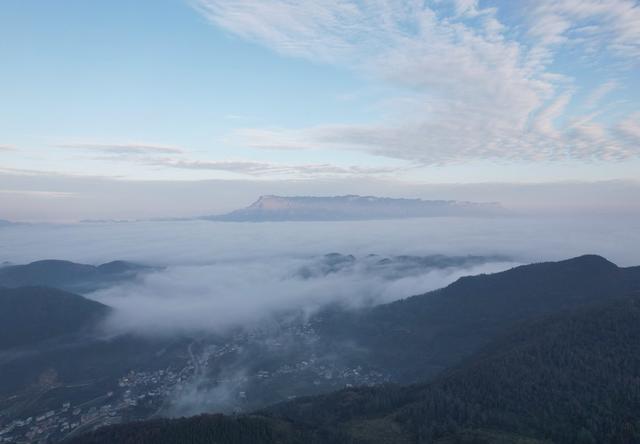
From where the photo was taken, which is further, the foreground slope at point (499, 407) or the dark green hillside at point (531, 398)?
the dark green hillside at point (531, 398)

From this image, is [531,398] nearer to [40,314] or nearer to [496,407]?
[496,407]

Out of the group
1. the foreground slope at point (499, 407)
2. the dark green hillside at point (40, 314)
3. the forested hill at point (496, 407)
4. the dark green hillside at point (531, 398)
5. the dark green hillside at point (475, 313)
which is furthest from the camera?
the dark green hillside at point (40, 314)

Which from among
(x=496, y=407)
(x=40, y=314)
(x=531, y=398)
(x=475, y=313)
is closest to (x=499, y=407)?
(x=496, y=407)

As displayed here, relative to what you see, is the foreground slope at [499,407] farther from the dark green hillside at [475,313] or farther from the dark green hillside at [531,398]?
the dark green hillside at [475,313]

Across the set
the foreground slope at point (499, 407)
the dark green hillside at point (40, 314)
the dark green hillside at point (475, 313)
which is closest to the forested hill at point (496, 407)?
the foreground slope at point (499, 407)

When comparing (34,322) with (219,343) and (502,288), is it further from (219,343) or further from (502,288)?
(502,288)

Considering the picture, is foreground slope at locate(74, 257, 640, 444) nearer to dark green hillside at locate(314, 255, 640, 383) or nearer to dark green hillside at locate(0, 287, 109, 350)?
dark green hillside at locate(314, 255, 640, 383)

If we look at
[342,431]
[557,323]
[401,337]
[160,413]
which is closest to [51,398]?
[160,413]

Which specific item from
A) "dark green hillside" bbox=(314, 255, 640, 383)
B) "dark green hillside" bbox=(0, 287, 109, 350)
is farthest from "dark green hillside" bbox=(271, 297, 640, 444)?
"dark green hillside" bbox=(0, 287, 109, 350)

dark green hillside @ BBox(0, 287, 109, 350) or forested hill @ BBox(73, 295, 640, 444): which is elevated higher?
forested hill @ BBox(73, 295, 640, 444)
